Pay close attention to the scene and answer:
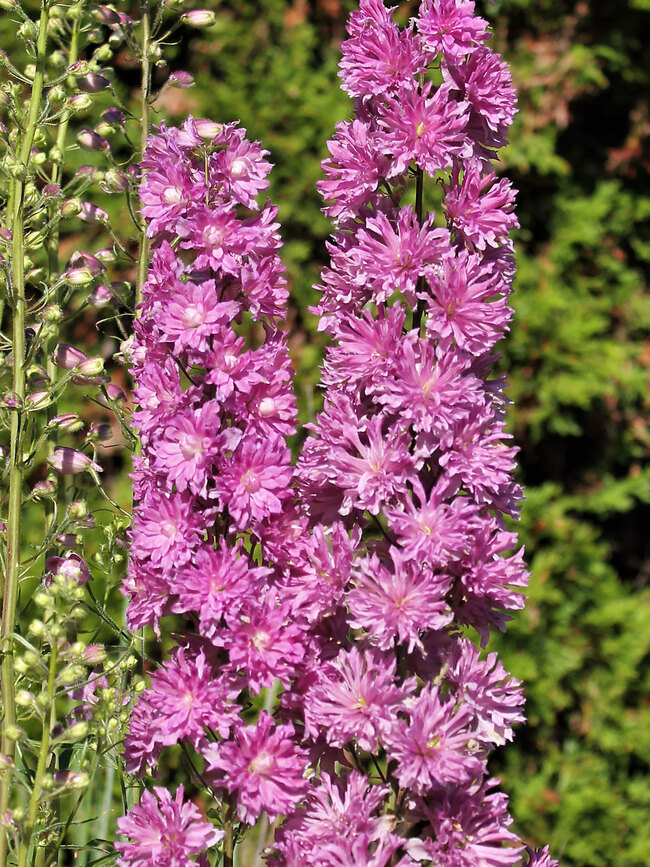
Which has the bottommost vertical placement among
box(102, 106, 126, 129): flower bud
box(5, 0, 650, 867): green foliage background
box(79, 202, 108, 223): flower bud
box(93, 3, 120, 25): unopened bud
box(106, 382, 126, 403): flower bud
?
box(5, 0, 650, 867): green foliage background

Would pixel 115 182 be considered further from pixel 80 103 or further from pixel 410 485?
pixel 410 485

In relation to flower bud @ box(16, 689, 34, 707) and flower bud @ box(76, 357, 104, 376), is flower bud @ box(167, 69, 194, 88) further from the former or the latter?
flower bud @ box(16, 689, 34, 707)

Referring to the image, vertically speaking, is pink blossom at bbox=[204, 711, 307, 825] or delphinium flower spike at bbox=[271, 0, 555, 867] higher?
delphinium flower spike at bbox=[271, 0, 555, 867]

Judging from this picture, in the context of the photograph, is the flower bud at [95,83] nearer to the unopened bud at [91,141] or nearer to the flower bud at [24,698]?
the unopened bud at [91,141]

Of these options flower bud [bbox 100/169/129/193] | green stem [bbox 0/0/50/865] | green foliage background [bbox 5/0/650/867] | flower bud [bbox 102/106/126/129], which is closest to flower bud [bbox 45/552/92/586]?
green stem [bbox 0/0/50/865]

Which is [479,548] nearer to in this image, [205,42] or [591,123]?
[205,42]

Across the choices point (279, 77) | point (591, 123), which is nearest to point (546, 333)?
point (591, 123)
